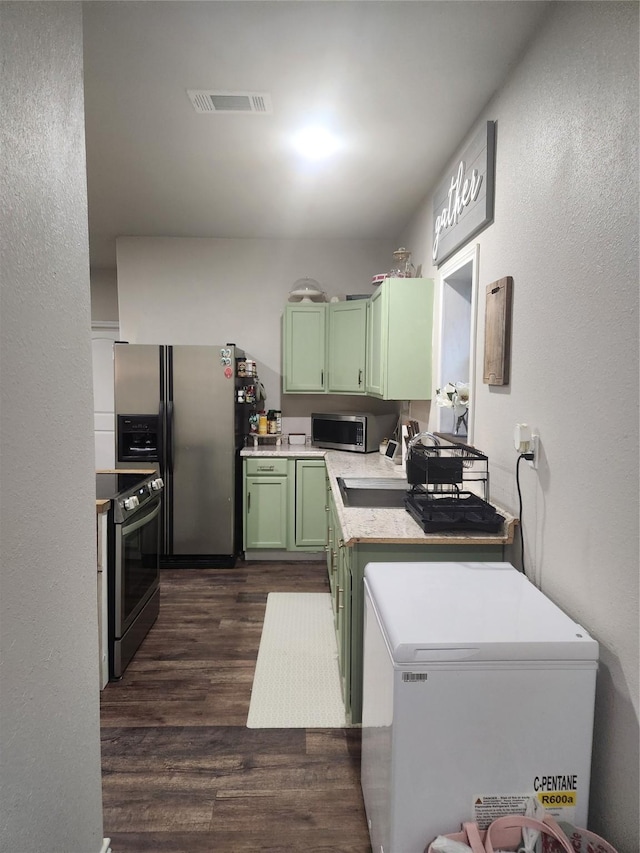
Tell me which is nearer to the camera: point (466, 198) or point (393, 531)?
point (393, 531)

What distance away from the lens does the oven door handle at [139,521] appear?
2.68m

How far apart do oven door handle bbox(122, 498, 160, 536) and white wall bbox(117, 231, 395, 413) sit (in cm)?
200

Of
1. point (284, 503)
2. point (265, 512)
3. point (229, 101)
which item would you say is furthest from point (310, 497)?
point (229, 101)

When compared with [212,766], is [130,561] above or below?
above

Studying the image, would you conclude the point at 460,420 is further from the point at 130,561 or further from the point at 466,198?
the point at 130,561

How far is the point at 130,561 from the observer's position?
9.12 feet

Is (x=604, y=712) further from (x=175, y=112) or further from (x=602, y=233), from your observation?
(x=175, y=112)

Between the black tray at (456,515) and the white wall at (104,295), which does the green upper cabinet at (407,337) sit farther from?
the white wall at (104,295)

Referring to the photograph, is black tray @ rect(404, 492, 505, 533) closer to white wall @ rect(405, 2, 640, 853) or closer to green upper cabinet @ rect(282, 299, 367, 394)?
white wall @ rect(405, 2, 640, 853)

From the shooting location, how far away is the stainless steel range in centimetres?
261

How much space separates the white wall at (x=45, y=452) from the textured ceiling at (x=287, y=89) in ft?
2.54

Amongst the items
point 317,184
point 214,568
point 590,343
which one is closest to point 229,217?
point 317,184

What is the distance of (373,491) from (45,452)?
201cm

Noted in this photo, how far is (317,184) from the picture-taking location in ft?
11.2
